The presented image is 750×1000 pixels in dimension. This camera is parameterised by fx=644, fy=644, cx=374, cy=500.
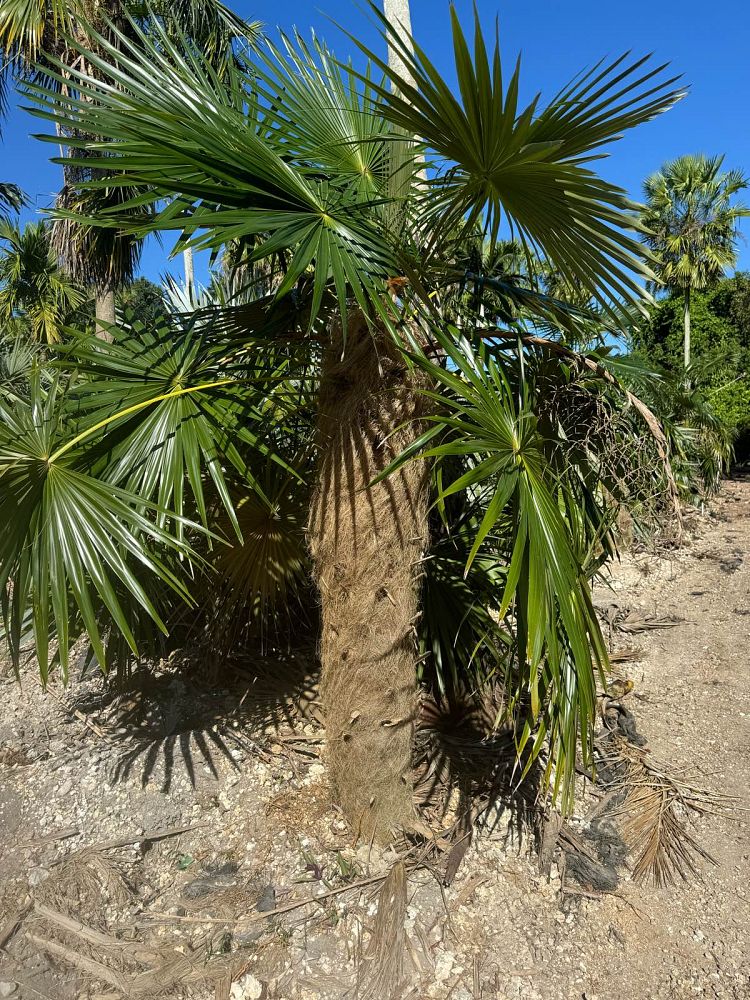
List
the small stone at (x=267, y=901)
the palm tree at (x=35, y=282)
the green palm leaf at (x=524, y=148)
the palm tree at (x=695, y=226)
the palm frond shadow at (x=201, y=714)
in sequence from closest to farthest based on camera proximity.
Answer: the green palm leaf at (x=524, y=148), the small stone at (x=267, y=901), the palm frond shadow at (x=201, y=714), the palm tree at (x=35, y=282), the palm tree at (x=695, y=226)

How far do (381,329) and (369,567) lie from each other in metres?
0.97

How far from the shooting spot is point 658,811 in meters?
3.32

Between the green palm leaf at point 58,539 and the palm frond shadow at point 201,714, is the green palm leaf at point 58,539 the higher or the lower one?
the higher one


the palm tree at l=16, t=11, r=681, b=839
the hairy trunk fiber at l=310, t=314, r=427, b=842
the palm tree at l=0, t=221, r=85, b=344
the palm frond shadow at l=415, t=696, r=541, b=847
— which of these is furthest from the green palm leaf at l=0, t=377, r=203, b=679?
the palm tree at l=0, t=221, r=85, b=344

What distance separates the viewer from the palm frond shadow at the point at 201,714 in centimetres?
344

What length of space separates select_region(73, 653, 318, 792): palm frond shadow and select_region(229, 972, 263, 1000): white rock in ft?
3.55

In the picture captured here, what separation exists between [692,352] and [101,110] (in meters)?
14.1

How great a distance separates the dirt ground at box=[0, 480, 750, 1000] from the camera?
244cm

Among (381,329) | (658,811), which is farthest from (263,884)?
(381,329)

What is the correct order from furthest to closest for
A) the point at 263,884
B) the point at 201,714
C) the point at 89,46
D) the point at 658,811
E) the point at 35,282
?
the point at 35,282 → the point at 89,46 → the point at 201,714 → the point at 658,811 → the point at 263,884

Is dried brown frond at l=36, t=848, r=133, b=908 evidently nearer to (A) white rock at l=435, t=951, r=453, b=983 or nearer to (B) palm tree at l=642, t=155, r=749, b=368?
(A) white rock at l=435, t=951, r=453, b=983

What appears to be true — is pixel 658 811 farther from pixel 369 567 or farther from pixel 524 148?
pixel 524 148

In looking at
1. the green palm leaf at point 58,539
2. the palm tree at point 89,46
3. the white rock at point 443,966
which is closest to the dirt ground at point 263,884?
the white rock at point 443,966

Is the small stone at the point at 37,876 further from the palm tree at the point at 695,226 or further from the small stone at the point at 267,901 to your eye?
the palm tree at the point at 695,226
